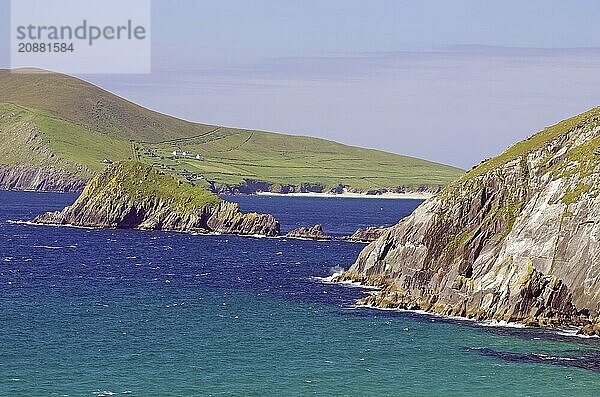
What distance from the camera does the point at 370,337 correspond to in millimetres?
108938

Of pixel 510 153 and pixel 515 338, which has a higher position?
pixel 510 153

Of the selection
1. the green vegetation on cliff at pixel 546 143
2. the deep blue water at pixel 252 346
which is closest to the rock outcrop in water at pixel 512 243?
the green vegetation on cliff at pixel 546 143

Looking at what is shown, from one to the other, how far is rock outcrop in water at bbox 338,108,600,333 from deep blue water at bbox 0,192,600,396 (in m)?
6.21

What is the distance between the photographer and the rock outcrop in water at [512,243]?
117 metres

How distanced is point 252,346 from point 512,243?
43051 mm

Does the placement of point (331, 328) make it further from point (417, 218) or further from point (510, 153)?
point (510, 153)

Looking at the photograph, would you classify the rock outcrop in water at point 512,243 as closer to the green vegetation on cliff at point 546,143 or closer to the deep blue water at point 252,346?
the green vegetation on cliff at point 546,143

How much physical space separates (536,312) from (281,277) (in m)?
57.6


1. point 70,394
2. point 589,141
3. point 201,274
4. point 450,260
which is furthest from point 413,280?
point 70,394

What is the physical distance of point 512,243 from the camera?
126 m

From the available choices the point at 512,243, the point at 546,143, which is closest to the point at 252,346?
the point at 512,243

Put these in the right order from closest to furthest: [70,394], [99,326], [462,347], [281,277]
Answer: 1. [70,394]
2. [462,347]
3. [99,326]
4. [281,277]

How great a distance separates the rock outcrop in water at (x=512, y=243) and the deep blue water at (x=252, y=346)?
6.21 metres

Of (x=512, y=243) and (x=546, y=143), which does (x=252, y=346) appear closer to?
(x=512, y=243)
